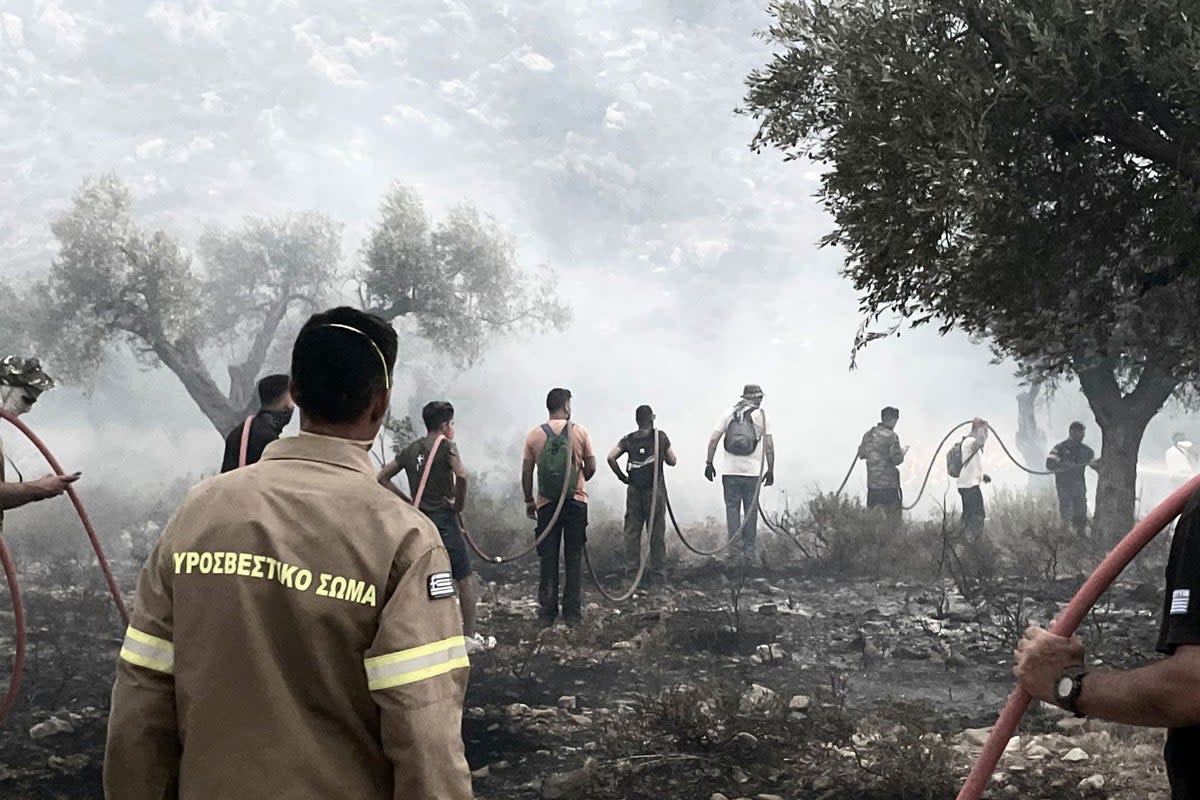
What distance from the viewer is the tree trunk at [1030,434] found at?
15.4m

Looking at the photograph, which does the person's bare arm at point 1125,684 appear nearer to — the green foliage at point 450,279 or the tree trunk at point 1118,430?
the tree trunk at point 1118,430

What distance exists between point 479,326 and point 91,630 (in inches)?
291

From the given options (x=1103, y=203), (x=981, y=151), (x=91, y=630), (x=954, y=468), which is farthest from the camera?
(x=954, y=468)

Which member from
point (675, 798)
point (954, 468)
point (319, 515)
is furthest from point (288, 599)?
point (954, 468)

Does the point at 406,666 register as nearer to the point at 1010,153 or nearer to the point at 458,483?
the point at 458,483

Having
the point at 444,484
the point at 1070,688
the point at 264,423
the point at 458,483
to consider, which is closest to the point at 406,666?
the point at 1070,688

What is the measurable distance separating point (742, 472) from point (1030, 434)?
607 centimetres

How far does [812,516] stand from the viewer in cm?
1242

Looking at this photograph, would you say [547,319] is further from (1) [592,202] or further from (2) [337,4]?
(2) [337,4]

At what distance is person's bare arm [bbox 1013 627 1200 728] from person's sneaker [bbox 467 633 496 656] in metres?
5.99

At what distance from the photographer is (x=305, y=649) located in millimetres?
1735

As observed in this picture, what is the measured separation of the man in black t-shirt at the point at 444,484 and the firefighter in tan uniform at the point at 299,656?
513 centimetres

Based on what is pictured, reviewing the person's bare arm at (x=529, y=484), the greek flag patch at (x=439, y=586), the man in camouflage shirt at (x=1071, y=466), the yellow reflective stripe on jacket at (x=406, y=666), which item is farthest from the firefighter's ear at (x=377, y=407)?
the man in camouflage shirt at (x=1071, y=466)

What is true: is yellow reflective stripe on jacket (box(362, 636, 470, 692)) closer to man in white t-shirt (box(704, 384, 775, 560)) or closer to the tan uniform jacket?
the tan uniform jacket
